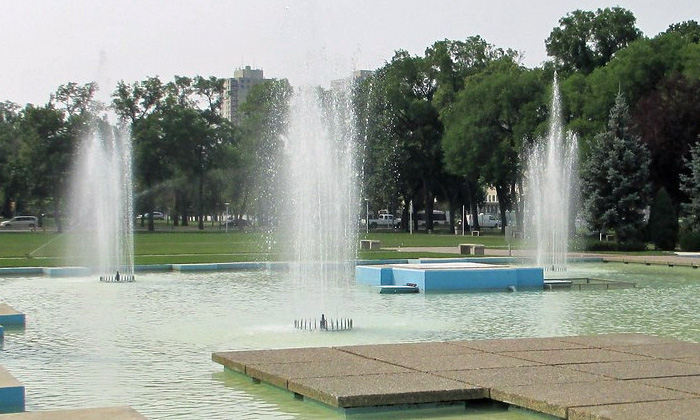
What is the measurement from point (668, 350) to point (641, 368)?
4.62 ft

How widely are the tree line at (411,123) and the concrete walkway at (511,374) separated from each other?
119 ft

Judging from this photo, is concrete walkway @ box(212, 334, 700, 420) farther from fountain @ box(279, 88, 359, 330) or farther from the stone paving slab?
fountain @ box(279, 88, 359, 330)

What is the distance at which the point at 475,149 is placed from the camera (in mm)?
60281

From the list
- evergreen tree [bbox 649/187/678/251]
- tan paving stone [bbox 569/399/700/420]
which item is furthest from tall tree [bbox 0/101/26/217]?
tan paving stone [bbox 569/399/700/420]

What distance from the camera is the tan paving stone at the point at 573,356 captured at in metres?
11.0

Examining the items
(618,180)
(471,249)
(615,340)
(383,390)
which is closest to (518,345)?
(615,340)

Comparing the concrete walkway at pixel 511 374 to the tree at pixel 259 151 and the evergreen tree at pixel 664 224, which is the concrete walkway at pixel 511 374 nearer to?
the evergreen tree at pixel 664 224

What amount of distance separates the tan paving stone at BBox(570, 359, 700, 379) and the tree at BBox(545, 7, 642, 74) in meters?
52.3

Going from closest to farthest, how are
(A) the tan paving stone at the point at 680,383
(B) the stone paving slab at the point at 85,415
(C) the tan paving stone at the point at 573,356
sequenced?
(B) the stone paving slab at the point at 85,415
(A) the tan paving stone at the point at 680,383
(C) the tan paving stone at the point at 573,356

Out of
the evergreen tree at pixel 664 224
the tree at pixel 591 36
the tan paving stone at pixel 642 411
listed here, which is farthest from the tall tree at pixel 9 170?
the tan paving stone at pixel 642 411

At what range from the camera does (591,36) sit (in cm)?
6184

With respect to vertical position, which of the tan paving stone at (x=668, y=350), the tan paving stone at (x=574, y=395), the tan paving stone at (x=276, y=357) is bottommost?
the tan paving stone at (x=574, y=395)

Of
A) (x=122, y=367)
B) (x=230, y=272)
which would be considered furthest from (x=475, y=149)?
(x=122, y=367)

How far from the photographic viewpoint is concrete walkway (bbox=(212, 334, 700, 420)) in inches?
349
